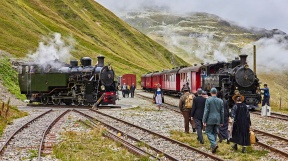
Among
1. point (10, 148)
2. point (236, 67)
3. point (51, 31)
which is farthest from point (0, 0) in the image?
point (10, 148)

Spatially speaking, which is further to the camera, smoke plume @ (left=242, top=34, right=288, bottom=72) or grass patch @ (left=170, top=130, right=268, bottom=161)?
smoke plume @ (left=242, top=34, right=288, bottom=72)

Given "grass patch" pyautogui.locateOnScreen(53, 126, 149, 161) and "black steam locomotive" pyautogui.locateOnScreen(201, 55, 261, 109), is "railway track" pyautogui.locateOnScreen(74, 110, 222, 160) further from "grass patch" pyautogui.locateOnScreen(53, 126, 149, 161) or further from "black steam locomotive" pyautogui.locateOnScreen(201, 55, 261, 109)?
"black steam locomotive" pyautogui.locateOnScreen(201, 55, 261, 109)

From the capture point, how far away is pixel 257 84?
93.7 feet

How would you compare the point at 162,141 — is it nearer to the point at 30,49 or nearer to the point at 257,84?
the point at 257,84

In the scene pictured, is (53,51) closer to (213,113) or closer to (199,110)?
(199,110)

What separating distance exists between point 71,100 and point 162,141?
20.8 metres

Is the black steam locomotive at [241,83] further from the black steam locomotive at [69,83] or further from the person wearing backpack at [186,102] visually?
the person wearing backpack at [186,102]

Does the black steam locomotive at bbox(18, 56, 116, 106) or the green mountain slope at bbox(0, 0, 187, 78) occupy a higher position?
the green mountain slope at bbox(0, 0, 187, 78)

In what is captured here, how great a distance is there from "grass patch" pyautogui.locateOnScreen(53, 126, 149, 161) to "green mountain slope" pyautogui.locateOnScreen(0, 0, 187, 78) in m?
43.9

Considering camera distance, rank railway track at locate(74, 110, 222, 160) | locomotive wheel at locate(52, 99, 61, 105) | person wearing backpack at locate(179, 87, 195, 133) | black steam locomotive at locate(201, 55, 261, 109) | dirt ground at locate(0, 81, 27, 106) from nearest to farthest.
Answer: railway track at locate(74, 110, 222, 160) < person wearing backpack at locate(179, 87, 195, 133) < black steam locomotive at locate(201, 55, 261, 109) < locomotive wheel at locate(52, 99, 61, 105) < dirt ground at locate(0, 81, 27, 106)

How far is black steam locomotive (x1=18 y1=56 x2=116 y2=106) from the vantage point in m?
33.2

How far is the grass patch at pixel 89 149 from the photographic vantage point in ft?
39.1

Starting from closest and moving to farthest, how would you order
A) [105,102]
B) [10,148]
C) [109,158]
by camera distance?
[109,158]
[10,148]
[105,102]

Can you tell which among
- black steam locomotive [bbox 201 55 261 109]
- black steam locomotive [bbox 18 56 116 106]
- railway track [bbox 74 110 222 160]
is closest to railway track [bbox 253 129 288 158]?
railway track [bbox 74 110 222 160]
